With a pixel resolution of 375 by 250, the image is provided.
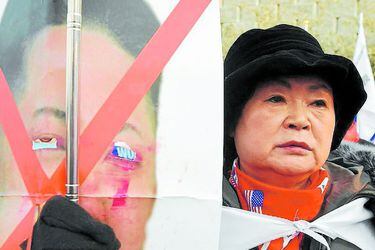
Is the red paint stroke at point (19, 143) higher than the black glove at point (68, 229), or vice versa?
the red paint stroke at point (19, 143)

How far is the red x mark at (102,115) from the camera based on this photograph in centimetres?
130

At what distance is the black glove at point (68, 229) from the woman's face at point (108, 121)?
5cm

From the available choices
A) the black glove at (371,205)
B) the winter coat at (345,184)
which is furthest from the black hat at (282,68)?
the black glove at (371,205)

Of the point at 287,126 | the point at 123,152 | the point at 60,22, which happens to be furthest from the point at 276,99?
the point at 60,22

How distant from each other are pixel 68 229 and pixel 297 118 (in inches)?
26.9

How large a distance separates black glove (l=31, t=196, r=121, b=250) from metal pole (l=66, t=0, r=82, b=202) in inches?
1.5

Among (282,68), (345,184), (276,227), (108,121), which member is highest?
(282,68)

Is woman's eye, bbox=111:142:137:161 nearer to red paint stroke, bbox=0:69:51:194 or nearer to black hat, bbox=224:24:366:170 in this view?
red paint stroke, bbox=0:69:51:194

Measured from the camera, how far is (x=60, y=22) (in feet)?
4.31

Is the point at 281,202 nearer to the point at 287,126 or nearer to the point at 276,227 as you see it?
the point at 276,227

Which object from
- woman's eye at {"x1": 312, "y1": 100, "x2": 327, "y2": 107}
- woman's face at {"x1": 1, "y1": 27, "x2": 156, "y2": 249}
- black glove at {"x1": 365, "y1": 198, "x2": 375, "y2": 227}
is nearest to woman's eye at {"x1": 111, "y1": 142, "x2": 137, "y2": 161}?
woman's face at {"x1": 1, "y1": 27, "x2": 156, "y2": 249}

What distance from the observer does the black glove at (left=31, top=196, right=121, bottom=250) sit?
123cm

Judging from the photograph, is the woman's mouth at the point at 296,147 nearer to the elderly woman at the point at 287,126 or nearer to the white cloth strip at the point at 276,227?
the elderly woman at the point at 287,126

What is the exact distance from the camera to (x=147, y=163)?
4.43 ft
